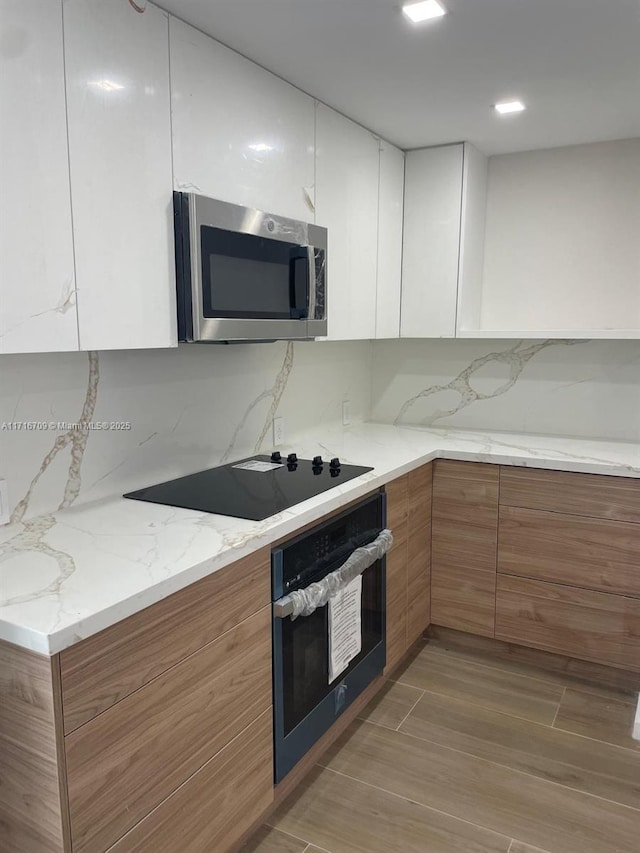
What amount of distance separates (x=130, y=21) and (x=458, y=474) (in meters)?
1.96

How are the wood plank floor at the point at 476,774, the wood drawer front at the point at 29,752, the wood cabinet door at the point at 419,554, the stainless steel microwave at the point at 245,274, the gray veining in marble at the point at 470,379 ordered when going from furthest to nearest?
the gray veining in marble at the point at 470,379, the wood cabinet door at the point at 419,554, the wood plank floor at the point at 476,774, the stainless steel microwave at the point at 245,274, the wood drawer front at the point at 29,752

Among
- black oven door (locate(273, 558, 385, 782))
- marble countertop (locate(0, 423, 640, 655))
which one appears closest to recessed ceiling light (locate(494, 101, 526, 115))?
marble countertop (locate(0, 423, 640, 655))

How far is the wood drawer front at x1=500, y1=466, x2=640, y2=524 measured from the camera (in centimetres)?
240

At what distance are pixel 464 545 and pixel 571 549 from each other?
17.0 inches

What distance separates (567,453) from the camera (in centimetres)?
261

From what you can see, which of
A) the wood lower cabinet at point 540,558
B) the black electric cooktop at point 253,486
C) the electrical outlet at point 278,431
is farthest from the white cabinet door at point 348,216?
the wood lower cabinet at point 540,558

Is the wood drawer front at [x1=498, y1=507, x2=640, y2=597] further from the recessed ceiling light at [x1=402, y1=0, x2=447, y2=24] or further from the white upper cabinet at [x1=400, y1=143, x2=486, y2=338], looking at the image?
the recessed ceiling light at [x1=402, y1=0, x2=447, y2=24]

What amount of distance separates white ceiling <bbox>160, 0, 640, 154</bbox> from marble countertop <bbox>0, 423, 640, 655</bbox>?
1312 millimetres

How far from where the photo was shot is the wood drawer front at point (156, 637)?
45.6 inches

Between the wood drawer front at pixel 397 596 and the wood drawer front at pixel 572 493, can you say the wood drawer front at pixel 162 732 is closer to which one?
the wood drawer front at pixel 397 596

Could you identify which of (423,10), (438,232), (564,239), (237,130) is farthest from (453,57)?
(564,239)

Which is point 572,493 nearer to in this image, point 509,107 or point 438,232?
point 438,232

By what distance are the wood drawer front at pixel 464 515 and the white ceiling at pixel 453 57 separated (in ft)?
4.56

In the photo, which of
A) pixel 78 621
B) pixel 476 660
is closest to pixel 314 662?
pixel 78 621
